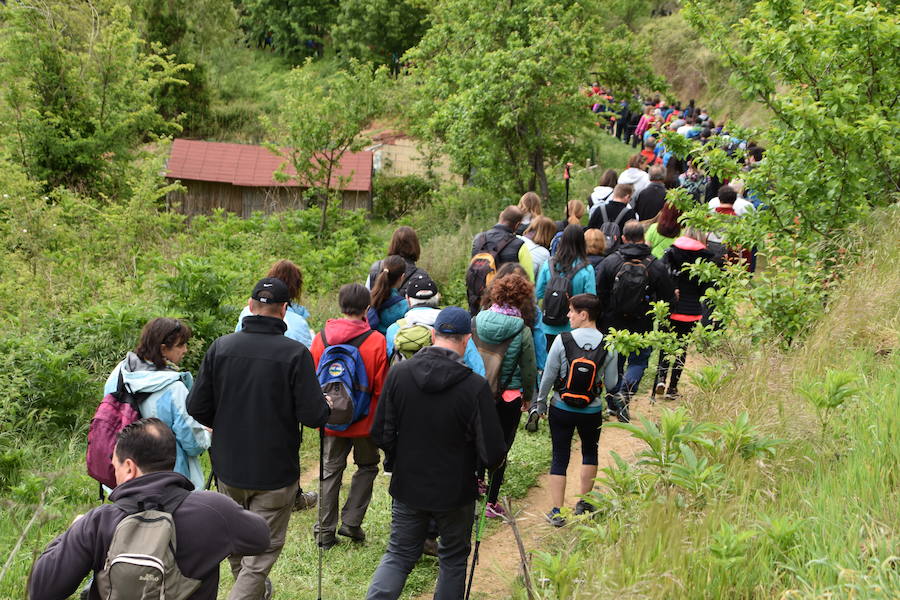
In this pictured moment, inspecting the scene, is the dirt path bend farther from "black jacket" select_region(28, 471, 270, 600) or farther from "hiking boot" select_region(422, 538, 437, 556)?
"black jacket" select_region(28, 471, 270, 600)

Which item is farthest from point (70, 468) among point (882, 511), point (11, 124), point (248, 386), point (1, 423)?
point (11, 124)

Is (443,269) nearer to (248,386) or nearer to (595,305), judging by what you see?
(595,305)

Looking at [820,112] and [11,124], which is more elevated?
[820,112]

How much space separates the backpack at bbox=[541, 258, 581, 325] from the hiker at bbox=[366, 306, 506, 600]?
2682 millimetres

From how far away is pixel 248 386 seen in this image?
4.31 m

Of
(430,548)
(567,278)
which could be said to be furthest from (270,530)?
(567,278)

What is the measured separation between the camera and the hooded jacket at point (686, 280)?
24.3 feet

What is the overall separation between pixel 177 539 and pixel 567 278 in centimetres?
464

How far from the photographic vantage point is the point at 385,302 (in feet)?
19.5

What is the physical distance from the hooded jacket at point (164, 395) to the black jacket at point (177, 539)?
147cm

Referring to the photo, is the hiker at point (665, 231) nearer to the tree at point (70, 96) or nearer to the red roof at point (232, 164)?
the tree at point (70, 96)

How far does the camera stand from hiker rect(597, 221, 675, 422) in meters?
6.92

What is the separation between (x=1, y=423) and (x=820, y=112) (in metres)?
7.05

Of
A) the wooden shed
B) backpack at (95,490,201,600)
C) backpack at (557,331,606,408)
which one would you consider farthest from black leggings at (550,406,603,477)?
the wooden shed
